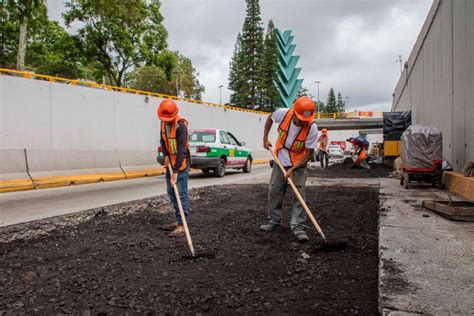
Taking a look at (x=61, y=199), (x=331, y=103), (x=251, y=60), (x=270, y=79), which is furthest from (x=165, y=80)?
(x=331, y=103)

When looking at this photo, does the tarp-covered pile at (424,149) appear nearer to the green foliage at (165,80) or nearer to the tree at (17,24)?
the tree at (17,24)

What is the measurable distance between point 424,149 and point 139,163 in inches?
393

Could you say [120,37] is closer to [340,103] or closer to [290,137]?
[290,137]

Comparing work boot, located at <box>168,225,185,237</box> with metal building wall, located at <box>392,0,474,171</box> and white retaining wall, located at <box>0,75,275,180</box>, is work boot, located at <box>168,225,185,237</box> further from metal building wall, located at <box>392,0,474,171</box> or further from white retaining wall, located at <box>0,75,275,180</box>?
white retaining wall, located at <box>0,75,275,180</box>

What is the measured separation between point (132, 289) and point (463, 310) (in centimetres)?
241

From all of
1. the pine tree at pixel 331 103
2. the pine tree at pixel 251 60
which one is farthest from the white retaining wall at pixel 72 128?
the pine tree at pixel 331 103

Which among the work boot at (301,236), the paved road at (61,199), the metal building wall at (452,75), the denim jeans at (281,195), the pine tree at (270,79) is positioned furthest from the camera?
the pine tree at (270,79)

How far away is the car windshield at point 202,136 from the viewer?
1291 centimetres

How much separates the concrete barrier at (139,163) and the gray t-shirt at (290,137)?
923 centimetres

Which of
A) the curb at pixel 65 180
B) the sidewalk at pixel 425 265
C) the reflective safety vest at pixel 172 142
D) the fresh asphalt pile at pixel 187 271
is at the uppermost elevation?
the reflective safety vest at pixel 172 142

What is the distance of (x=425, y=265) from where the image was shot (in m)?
3.15

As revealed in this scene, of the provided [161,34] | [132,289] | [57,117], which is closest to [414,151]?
[132,289]

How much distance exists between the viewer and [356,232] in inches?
199

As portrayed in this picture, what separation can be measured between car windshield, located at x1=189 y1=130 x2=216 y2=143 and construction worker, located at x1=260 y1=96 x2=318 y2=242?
7.97 metres
